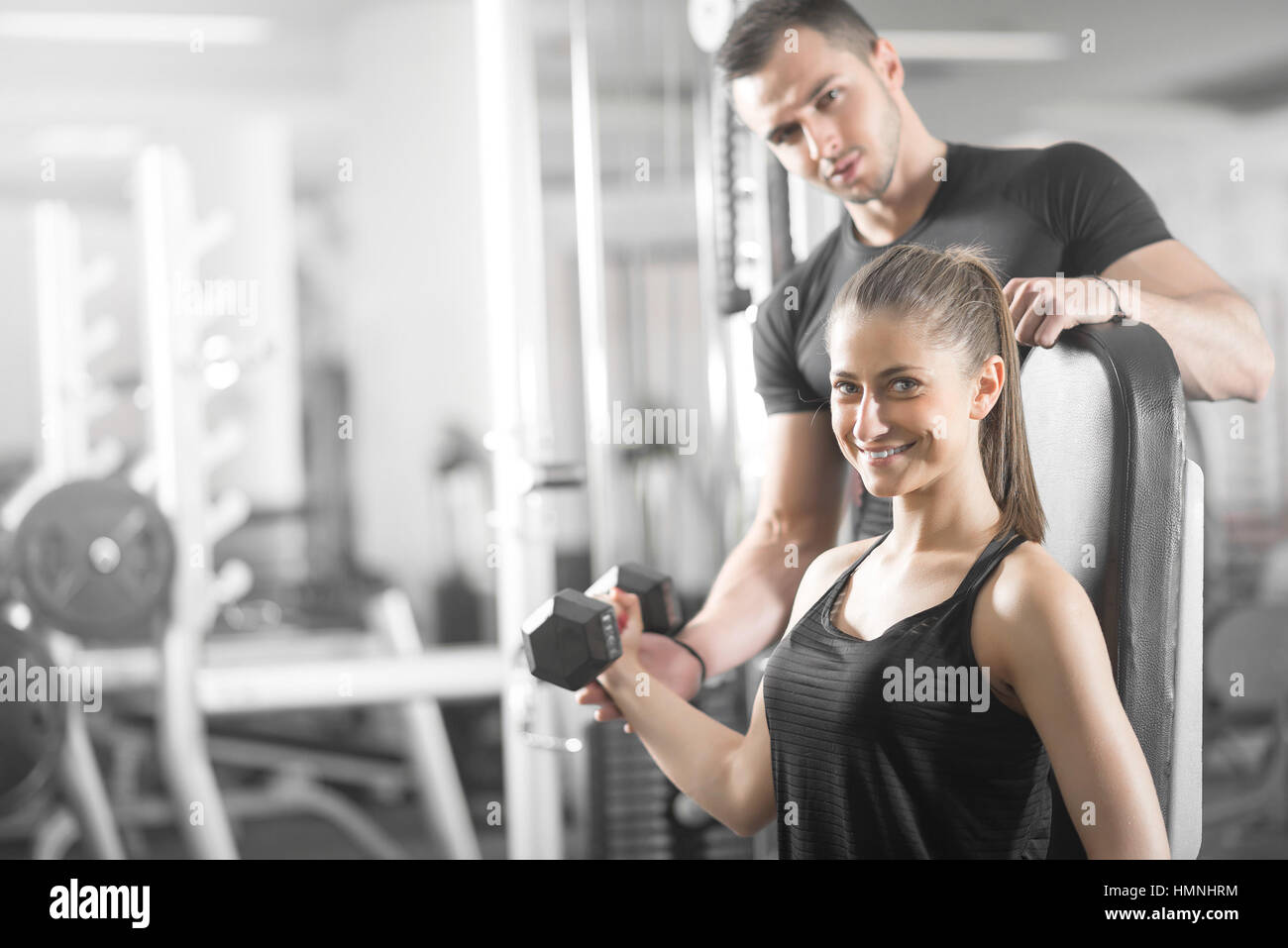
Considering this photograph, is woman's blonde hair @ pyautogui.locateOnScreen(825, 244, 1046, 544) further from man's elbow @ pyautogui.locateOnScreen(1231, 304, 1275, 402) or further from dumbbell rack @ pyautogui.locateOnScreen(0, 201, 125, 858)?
dumbbell rack @ pyautogui.locateOnScreen(0, 201, 125, 858)

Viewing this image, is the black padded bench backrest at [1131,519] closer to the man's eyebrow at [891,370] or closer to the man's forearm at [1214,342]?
the man's forearm at [1214,342]

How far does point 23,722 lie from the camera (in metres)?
2.20

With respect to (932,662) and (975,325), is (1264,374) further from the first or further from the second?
(932,662)

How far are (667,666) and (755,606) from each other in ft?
0.56

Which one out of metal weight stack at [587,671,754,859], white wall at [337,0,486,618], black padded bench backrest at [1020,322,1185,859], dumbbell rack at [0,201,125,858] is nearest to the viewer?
black padded bench backrest at [1020,322,1185,859]

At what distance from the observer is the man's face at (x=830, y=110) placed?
146cm

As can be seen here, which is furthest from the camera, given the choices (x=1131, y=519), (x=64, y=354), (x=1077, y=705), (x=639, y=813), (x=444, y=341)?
(x=444, y=341)

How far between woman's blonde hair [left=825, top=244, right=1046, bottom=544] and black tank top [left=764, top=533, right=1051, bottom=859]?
6cm

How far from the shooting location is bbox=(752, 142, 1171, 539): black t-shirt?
1.38 meters

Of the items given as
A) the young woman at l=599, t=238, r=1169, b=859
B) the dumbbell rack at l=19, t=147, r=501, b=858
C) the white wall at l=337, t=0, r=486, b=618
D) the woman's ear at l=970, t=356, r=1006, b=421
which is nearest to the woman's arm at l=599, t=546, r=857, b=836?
the young woman at l=599, t=238, r=1169, b=859

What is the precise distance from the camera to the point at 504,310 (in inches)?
91.3

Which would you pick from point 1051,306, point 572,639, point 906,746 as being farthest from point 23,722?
point 1051,306

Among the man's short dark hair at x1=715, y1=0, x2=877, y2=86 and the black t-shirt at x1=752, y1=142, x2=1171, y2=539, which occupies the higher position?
the man's short dark hair at x1=715, y1=0, x2=877, y2=86
